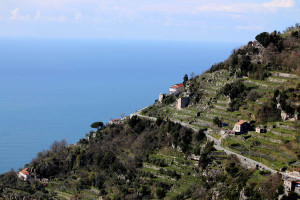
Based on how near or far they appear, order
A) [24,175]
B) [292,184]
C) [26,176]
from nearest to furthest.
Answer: [292,184], [26,176], [24,175]

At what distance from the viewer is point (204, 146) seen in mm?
44531

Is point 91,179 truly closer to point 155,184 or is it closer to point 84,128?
point 155,184

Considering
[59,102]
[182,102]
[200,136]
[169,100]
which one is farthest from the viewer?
[59,102]

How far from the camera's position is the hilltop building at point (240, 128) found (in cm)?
4362

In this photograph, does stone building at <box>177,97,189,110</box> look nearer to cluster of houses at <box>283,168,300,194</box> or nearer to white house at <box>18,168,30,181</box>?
white house at <box>18,168,30,181</box>

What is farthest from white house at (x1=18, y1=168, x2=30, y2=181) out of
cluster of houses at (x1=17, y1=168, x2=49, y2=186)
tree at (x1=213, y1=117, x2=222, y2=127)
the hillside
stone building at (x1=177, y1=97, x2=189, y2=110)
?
tree at (x1=213, y1=117, x2=222, y2=127)

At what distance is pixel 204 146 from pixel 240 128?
16.0ft

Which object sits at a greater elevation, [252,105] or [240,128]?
[252,105]

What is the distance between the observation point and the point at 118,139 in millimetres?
56094

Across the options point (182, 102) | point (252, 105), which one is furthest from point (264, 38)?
point (182, 102)

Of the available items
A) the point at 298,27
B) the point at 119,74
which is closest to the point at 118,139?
the point at 298,27

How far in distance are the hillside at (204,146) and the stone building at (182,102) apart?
1.34 ft

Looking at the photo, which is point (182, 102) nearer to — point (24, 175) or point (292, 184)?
point (24, 175)

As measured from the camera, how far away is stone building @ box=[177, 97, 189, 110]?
56406 millimetres
